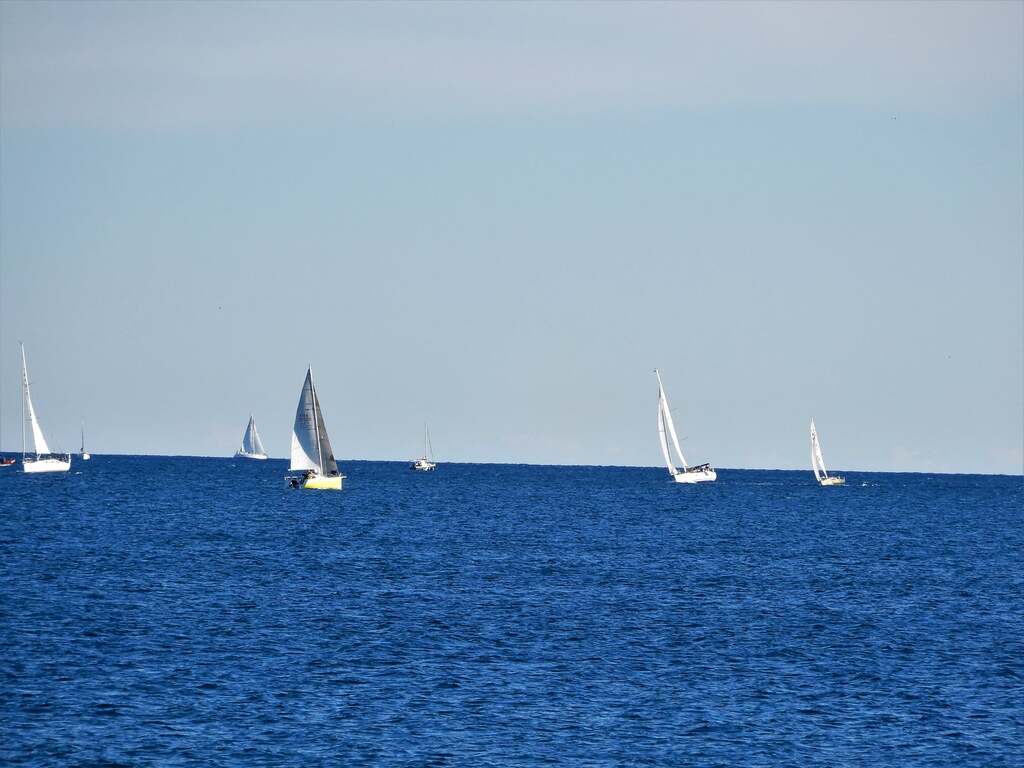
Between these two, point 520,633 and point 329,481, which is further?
point 329,481

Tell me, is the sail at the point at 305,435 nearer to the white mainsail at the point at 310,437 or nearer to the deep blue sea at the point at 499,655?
the white mainsail at the point at 310,437

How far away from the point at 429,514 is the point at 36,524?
4932cm

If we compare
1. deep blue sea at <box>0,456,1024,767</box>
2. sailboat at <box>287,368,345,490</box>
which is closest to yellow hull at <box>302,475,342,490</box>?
sailboat at <box>287,368,345,490</box>

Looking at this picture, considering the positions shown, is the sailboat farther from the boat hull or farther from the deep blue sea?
the deep blue sea

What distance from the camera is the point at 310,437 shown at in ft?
535

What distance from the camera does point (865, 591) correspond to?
271ft

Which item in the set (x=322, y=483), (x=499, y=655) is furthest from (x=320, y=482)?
(x=499, y=655)

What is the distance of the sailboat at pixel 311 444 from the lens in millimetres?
159250

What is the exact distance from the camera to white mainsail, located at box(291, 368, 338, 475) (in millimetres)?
159125

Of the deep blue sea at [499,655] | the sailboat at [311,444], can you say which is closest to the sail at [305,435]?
the sailboat at [311,444]

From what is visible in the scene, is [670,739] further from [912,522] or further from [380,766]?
[912,522]

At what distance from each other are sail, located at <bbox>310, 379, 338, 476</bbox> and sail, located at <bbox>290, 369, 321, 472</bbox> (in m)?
0.43

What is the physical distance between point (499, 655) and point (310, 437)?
4318 inches

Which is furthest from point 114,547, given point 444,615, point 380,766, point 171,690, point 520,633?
point 380,766
